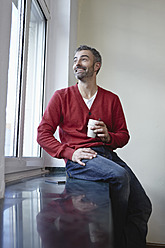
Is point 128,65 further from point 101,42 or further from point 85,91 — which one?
point 85,91

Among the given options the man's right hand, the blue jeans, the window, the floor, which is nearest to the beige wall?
the window

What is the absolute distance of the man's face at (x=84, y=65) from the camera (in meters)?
1.79

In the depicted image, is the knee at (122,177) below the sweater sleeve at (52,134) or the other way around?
below

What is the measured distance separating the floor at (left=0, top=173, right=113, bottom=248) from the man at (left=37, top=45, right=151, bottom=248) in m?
0.31

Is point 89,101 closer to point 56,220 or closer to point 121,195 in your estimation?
point 121,195

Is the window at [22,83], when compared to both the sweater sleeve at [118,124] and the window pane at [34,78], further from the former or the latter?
the sweater sleeve at [118,124]

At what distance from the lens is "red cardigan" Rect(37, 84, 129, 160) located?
1599 mm

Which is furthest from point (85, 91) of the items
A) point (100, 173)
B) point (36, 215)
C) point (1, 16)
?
point (36, 215)

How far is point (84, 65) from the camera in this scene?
1.81 m

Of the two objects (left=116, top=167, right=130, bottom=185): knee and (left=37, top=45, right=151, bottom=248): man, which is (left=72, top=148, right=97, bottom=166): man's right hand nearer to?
(left=37, top=45, right=151, bottom=248): man

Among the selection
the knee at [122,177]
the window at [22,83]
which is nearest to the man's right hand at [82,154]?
the knee at [122,177]

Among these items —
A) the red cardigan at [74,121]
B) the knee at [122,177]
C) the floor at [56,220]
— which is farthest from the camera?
the red cardigan at [74,121]

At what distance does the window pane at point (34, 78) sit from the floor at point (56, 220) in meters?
1.22

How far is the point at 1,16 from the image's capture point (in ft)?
3.34
